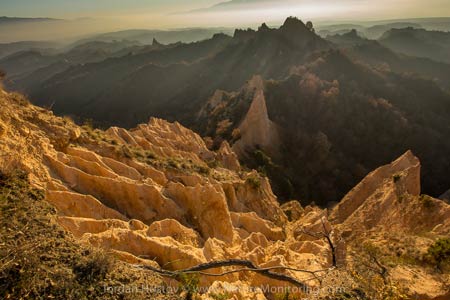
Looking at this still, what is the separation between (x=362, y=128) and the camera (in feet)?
167

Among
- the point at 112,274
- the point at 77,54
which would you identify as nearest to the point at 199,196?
the point at 112,274

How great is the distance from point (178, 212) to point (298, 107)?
141 ft

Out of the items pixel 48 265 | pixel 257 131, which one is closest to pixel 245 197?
pixel 48 265

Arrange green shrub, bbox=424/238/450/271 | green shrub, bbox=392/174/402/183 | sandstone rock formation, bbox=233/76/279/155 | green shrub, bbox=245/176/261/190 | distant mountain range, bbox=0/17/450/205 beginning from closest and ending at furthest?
1. green shrub, bbox=424/238/450/271
2. green shrub, bbox=245/176/261/190
3. green shrub, bbox=392/174/402/183
4. sandstone rock formation, bbox=233/76/279/155
5. distant mountain range, bbox=0/17/450/205

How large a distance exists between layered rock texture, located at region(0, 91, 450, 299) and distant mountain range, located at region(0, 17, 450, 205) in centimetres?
541

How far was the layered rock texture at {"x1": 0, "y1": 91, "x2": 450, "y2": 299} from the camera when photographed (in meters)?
9.16

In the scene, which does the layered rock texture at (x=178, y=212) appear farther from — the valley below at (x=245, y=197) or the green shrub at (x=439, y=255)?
the green shrub at (x=439, y=255)

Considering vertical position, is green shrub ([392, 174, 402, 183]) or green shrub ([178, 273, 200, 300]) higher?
green shrub ([178, 273, 200, 300])

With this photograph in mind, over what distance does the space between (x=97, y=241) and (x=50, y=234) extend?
8.41 ft

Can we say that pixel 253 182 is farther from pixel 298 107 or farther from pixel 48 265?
pixel 298 107

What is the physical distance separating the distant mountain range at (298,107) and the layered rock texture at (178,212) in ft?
17.7

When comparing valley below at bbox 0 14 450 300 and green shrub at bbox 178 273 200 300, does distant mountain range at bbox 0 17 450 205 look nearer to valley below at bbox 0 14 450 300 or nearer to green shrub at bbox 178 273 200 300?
valley below at bbox 0 14 450 300

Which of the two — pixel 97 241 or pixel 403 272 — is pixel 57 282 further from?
pixel 403 272

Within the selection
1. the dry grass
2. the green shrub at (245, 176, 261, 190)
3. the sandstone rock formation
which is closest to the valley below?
the dry grass
